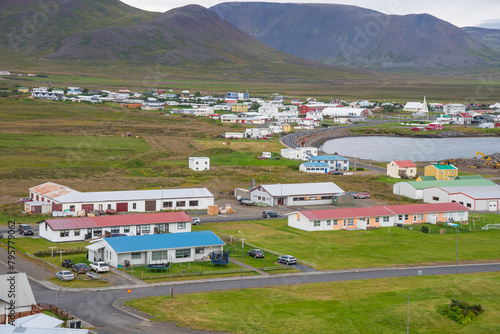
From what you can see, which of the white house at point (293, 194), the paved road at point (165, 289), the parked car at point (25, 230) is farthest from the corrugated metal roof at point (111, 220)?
the white house at point (293, 194)

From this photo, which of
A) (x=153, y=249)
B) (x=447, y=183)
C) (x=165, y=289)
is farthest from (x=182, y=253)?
→ (x=447, y=183)

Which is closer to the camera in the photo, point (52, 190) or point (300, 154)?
point (52, 190)

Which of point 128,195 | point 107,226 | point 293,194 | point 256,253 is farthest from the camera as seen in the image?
point 293,194

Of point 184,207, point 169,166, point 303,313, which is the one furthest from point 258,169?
point 303,313

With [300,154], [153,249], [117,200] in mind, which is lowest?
[153,249]

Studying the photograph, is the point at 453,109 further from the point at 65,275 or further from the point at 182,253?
the point at 65,275

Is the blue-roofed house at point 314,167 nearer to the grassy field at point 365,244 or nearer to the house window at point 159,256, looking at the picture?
the grassy field at point 365,244

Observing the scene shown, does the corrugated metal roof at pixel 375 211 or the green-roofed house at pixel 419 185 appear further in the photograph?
the green-roofed house at pixel 419 185
